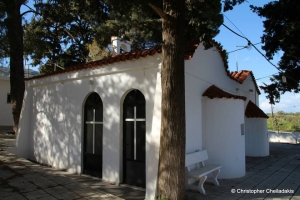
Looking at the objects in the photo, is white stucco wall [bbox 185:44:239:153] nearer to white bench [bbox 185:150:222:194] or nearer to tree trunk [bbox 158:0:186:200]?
white bench [bbox 185:150:222:194]

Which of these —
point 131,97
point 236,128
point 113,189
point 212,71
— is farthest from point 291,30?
point 113,189

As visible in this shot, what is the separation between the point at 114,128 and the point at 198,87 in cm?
275

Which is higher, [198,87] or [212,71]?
[212,71]

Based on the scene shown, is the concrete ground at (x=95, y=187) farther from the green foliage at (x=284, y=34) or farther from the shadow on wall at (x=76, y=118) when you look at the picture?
the green foliage at (x=284, y=34)

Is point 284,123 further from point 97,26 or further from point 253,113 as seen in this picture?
point 97,26

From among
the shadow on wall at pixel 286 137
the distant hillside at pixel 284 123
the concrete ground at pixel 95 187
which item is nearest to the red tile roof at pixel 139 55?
the concrete ground at pixel 95 187

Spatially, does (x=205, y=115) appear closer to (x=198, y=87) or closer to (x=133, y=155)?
(x=198, y=87)

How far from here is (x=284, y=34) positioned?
12328 mm

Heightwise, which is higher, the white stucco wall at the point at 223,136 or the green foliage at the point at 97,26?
the green foliage at the point at 97,26

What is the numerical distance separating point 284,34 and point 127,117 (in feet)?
32.1

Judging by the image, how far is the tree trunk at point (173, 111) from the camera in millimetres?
4995

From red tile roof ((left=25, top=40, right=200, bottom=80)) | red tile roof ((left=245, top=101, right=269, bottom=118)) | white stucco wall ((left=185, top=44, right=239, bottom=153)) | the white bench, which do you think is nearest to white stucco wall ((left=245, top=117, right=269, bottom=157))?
red tile roof ((left=245, top=101, right=269, bottom=118))

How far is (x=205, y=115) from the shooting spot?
7.77m

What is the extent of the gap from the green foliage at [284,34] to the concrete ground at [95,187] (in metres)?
6.79
